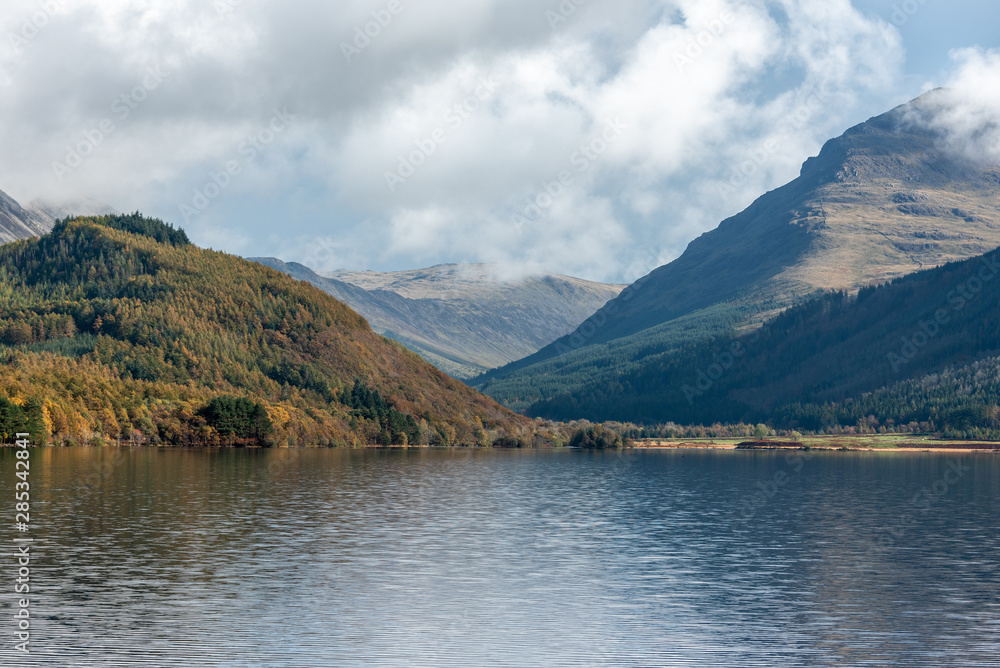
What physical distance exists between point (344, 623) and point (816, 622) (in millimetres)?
24329

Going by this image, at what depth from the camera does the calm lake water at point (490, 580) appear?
4656 cm

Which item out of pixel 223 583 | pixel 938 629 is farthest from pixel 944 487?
pixel 223 583

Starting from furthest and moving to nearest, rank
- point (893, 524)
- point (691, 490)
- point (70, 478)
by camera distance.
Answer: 1. point (691, 490)
2. point (70, 478)
3. point (893, 524)

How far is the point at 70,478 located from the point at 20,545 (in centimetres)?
6241

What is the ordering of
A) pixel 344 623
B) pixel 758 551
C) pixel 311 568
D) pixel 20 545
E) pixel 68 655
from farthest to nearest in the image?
pixel 758 551
pixel 20 545
pixel 311 568
pixel 344 623
pixel 68 655

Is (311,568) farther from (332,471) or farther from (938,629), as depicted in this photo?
(332,471)

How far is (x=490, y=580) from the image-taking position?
64062 millimetres

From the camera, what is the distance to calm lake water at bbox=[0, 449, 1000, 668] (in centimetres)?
4656

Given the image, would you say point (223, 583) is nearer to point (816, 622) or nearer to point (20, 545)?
point (20, 545)

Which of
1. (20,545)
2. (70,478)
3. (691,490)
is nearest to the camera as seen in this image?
(20,545)

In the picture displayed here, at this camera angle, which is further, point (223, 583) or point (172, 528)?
point (172, 528)

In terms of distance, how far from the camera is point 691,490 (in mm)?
148750

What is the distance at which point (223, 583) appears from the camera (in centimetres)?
6044

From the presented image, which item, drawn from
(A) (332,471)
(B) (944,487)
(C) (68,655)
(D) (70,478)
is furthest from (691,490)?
(C) (68,655)
